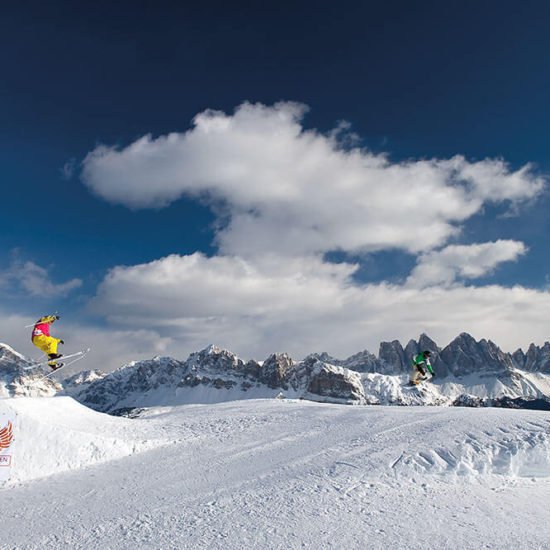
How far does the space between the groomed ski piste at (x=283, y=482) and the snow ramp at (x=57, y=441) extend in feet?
0.25

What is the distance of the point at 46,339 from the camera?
1010 inches

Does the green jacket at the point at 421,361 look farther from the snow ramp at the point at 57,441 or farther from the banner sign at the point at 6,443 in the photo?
the banner sign at the point at 6,443

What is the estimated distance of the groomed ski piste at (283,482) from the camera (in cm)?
1362

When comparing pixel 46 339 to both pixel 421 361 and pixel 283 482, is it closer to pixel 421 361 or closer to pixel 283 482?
pixel 283 482

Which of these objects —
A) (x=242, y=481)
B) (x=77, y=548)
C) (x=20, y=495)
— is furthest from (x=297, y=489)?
(x=20, y=495)

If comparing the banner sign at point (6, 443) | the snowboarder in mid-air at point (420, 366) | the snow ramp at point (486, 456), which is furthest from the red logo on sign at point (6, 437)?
the snowboarder in mid-air at point (420, 366)

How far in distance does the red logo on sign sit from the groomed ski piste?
0.37 meters

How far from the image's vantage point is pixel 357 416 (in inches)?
1163

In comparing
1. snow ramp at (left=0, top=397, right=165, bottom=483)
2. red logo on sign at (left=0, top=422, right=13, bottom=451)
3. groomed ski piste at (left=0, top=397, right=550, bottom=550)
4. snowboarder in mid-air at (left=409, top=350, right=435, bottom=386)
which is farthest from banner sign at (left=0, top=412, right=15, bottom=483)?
snowboarder in mid-air at (left=409, top=350, right=435, bottom=386)

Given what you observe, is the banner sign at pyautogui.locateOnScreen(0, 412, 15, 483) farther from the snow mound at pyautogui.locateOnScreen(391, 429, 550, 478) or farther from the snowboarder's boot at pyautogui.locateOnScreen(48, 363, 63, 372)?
the snow mound at pyautogui.locateOnScreen(391, 429, 550, 478)

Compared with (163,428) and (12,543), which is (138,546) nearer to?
(12,543)

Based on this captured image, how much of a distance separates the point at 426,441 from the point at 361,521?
28.9 feet

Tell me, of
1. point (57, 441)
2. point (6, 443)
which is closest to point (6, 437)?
point (6, 443)

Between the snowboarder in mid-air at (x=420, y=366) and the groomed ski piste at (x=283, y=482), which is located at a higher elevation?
the snowboarder in mid-air at (x=420, y=366)
